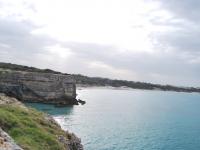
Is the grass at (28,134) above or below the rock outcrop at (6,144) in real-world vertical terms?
below

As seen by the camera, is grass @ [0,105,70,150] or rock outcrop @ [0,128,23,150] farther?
grass @ [0,105,70,150]

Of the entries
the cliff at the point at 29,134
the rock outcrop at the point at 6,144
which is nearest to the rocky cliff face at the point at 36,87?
the cliff at the point at 29,134

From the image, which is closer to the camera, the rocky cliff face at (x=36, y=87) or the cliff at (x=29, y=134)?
the cliff at (x=29, y=134)

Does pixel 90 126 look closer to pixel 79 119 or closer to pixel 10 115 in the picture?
pixel 79 119

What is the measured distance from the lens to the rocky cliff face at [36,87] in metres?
114

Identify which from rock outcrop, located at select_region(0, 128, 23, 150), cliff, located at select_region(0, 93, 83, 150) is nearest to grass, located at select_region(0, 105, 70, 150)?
cliff, located at select_region(0, 93, 83, 150)

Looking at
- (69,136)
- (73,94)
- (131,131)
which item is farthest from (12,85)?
(69,136)

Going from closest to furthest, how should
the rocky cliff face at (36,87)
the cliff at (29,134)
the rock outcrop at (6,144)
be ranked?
1. the rock outcrop at (6,144)
2. the cliff at (29,134)
3. the rocky cliff face at (36,87)

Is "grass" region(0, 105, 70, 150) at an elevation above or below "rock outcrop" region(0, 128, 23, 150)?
below

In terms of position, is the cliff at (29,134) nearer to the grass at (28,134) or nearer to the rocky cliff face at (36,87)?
the grass at (28,134)

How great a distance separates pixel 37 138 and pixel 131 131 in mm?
48733

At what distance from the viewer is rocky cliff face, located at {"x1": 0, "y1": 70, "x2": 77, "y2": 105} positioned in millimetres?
113750

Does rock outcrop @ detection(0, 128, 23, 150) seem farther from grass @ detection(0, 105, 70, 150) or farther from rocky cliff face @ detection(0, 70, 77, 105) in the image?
rocky cliff face @ detection(0, 70, 77, 105)

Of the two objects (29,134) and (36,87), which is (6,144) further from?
(36,87)
